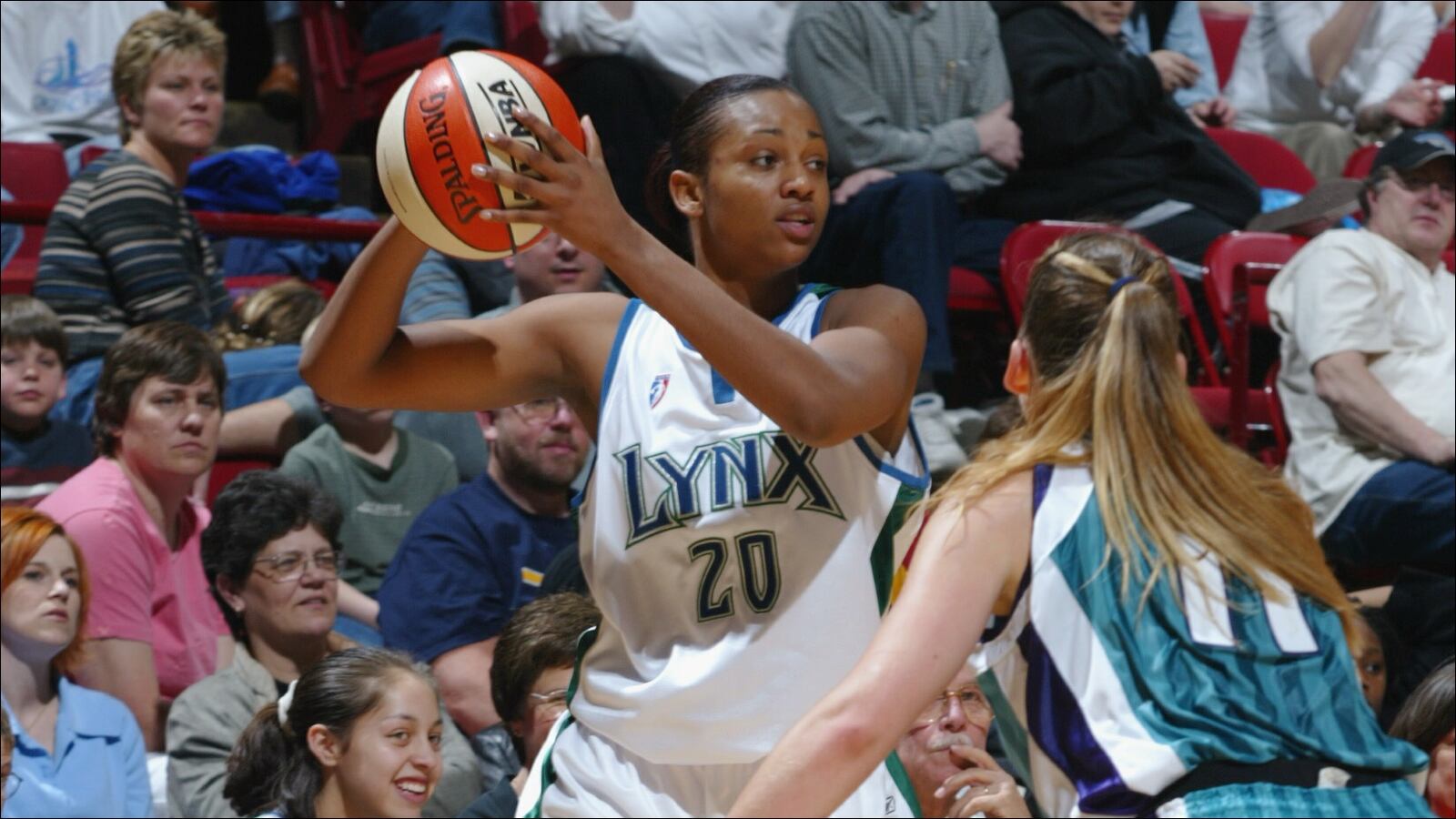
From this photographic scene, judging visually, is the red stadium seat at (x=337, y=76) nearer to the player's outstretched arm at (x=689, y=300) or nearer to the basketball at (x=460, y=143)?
the basketball at (x=460, y=143)

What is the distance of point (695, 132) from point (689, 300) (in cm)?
63

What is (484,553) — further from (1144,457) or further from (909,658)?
(909,658)

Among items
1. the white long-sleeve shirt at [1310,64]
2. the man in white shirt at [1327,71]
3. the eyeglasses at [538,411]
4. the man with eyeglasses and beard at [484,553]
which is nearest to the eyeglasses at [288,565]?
the man with eyeglasses and beard at [484,553]

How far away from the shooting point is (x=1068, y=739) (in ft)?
8.05

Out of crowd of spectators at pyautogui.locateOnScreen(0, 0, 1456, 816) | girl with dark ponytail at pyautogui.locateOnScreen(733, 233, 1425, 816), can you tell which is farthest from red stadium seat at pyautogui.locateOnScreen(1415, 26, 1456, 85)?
girl with dark ponytail at pyautogui.locateOnScreen(733, 233, 1425, 816)

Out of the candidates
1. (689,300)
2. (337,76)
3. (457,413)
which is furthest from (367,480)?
(337,76)

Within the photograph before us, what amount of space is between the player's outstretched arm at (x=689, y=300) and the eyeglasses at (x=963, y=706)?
1.20 meters

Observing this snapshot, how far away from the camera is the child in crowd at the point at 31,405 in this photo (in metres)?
5.00

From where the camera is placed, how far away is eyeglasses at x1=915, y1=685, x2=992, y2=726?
3.65 metres

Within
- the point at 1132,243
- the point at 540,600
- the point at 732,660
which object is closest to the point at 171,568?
the point at 540,600

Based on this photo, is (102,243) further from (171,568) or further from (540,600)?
(540,600)

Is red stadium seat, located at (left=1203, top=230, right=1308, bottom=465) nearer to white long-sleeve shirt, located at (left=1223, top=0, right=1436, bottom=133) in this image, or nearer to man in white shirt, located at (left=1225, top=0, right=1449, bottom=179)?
man in white shirt, located at (left=1225, top=0, right=1449, bottom=179)

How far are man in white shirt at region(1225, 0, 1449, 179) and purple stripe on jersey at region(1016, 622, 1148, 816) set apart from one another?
22.6 feet

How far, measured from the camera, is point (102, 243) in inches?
213
